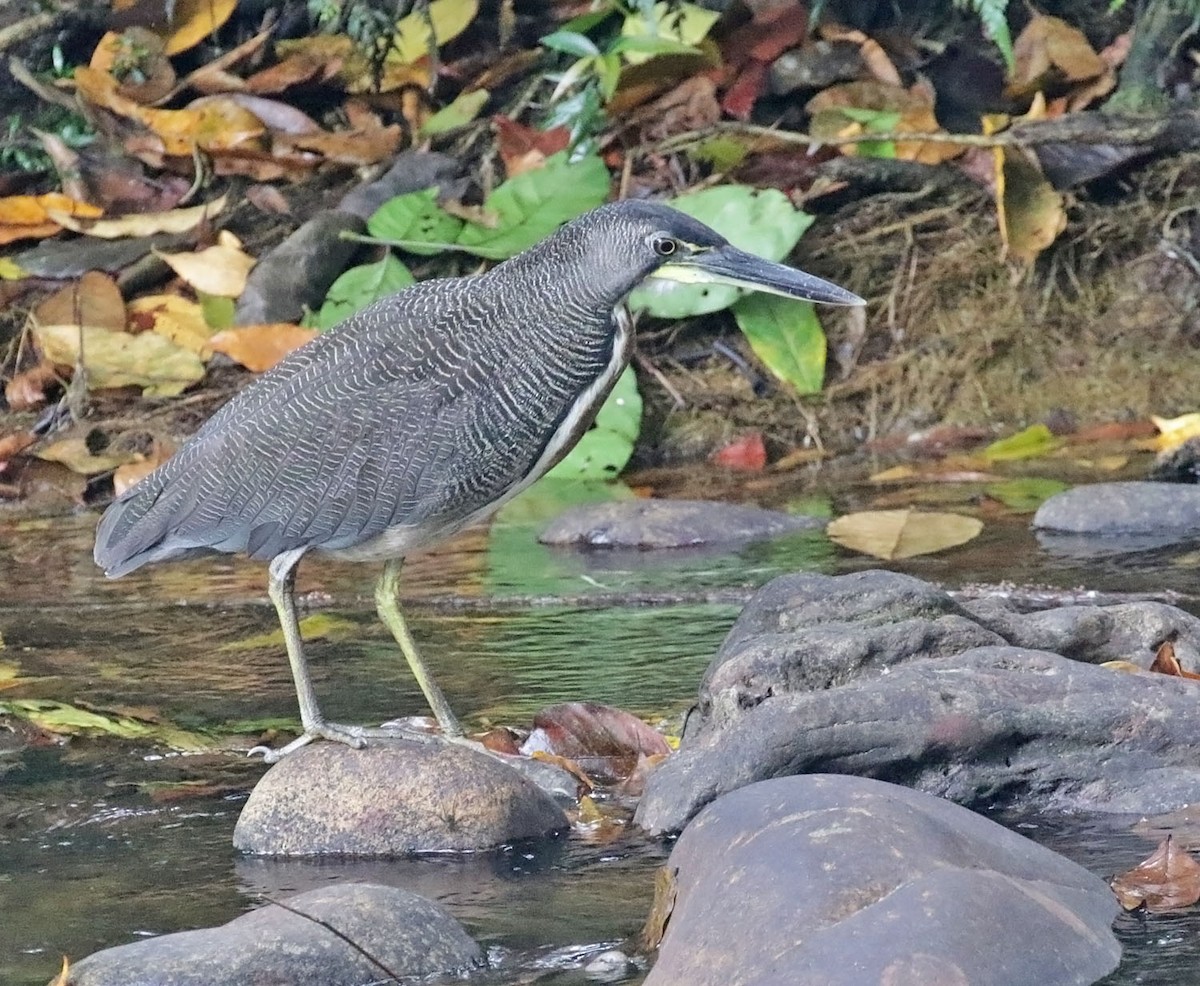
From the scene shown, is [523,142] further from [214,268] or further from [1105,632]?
[1105,632]

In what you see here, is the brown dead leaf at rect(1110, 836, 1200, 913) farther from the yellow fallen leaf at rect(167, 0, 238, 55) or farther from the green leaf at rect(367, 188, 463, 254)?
the yellow fallen leaf at rect(167, 0, 238, 55)

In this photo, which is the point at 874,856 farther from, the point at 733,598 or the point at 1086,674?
the point at 733,598

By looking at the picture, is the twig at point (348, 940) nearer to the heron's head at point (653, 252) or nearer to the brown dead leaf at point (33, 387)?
the heron's head at point (653, 252)

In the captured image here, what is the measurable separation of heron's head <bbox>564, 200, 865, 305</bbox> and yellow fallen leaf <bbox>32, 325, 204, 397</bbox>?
364 centimetres

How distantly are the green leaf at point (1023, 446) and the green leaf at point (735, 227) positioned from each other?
110 cm

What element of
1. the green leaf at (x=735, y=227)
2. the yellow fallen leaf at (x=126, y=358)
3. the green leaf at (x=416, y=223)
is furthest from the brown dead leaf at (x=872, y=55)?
the yellow fallen leaf at (x=126, y=358)

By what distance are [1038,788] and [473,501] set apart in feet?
4.61

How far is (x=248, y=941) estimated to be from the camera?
3.03 metres

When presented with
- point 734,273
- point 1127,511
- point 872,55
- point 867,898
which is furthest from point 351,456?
point 872,55

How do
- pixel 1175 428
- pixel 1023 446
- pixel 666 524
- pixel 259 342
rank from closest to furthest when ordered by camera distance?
pixel 666 524
pixel 1175 428
pixel 1023 446
pixel 259 342

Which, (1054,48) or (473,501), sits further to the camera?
(1054,48)

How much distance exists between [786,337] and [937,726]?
4276 mm

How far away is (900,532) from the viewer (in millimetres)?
6355

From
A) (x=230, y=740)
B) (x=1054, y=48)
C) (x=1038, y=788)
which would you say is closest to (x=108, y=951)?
(x=230, y=740)
